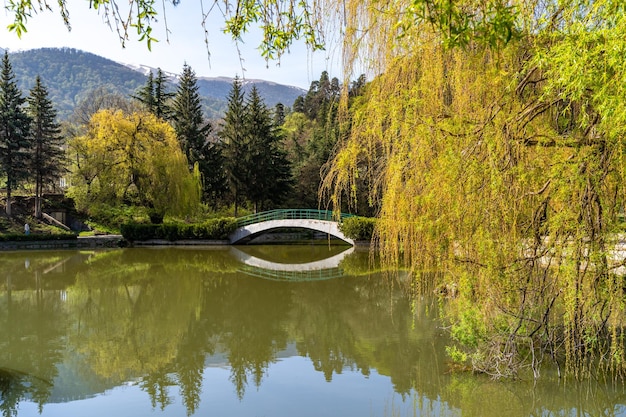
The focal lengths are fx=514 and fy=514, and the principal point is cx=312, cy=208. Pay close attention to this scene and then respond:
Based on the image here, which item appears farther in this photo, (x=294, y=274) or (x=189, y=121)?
(x=189, y=121)

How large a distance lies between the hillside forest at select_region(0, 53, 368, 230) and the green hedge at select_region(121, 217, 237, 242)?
1.30 metres

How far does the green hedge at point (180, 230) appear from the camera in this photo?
80.3 feet

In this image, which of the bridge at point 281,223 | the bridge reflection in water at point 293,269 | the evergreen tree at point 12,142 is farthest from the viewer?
the evergreen tree at point 12,142

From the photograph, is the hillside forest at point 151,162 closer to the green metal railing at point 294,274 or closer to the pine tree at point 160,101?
the pine tree at point 160,101

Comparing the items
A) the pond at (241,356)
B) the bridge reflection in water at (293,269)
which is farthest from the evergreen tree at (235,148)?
the pond at (241,356)

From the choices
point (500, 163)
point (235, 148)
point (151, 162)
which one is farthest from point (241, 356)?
point (235, 148)

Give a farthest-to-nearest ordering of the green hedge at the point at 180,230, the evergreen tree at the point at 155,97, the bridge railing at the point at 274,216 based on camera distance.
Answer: the evergreen tree at the point at 155,97 → the bridge railing at the point at 274,216 → the green hedge at the point at 180,230

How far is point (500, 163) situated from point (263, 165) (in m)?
27.9

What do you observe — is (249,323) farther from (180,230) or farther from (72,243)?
(72,243)

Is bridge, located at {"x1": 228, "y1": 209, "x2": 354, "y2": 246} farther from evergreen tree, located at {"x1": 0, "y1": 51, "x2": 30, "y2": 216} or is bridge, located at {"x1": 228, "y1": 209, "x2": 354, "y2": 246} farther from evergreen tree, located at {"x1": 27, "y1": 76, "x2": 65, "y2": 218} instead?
evergreen tree, located at {"x1": 0, "y1": 51, "x2": 30, "y2": 216}

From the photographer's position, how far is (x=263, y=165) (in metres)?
31.3

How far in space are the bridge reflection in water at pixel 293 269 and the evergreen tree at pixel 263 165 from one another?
33.3 ft

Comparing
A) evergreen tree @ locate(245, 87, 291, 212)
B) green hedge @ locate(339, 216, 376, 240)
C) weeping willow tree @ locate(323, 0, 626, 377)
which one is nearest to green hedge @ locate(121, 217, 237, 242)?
evergreen tree @ locate(245, 87, 291, 212)

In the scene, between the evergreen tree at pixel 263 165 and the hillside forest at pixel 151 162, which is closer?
the hillside forest at pixel 151 162
